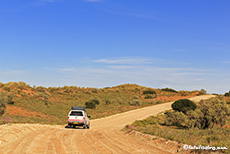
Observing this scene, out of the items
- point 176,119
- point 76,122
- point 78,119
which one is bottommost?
point 176,119

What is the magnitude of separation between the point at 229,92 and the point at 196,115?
5233 cm

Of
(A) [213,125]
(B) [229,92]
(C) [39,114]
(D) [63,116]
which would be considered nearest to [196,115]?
(A) [213,125]

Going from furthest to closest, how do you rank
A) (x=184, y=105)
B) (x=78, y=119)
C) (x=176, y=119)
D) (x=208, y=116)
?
(x=184, y=105) < (x=176, y=119) < (x=208, y=116) < (x=78, y=119)

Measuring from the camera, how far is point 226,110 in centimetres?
2580

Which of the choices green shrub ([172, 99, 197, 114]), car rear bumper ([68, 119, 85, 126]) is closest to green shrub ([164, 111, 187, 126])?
green shrub ([172, 99, 197, 114])

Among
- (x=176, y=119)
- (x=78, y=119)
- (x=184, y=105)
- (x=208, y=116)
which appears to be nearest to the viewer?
(x=78, y=119)

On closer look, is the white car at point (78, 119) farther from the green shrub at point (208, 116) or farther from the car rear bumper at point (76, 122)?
the green shrub at point (208, 116)

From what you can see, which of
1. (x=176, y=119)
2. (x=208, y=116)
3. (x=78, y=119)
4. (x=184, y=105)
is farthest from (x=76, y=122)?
(x=184, y=105)

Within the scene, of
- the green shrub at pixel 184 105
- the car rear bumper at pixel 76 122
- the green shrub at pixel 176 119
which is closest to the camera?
the car rear bumper at pixel 76 122

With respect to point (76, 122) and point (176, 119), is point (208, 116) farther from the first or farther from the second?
point (76, 122)

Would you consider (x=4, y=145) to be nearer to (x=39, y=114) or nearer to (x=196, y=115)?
(x=196, y=115)

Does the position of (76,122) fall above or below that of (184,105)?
below

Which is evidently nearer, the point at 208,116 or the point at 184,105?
the point at 208,116

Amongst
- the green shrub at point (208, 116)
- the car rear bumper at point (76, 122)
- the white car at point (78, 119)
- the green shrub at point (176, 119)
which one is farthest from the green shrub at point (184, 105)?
the car rear bumper at point (76, 122)
